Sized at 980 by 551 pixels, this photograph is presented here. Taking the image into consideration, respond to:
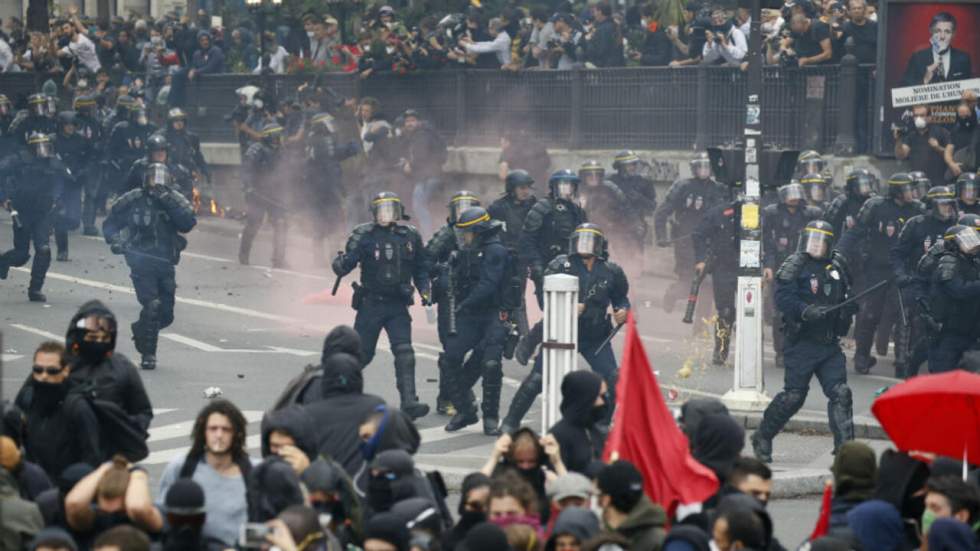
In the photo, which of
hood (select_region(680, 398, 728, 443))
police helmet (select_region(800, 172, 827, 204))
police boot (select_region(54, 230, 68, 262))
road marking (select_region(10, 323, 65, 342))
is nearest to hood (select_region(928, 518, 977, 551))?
hood (select_region(680, 398, 728, 443))

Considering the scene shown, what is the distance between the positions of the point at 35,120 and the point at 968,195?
11.9m

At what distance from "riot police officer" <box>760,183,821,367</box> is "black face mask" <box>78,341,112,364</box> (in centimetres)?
933

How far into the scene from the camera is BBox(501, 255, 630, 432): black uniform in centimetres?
1442

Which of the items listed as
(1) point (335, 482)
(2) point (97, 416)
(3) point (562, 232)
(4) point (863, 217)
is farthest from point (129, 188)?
(1) point (335, 482)

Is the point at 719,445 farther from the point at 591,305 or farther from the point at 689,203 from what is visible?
the point at 689,203

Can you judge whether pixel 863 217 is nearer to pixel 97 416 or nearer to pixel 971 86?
pixel 971 86

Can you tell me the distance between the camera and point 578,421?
9508 mm

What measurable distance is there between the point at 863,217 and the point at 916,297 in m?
1.95

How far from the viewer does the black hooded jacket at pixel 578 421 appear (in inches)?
370

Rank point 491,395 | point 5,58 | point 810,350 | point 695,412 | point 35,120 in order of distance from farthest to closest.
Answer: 1. point 5,58
2. point 35,120
3. point 491,395
4. point 810,350
5. point 695,412

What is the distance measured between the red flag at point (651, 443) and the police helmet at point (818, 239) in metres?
4.96

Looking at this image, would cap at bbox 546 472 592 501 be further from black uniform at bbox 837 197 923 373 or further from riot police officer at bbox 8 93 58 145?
riot police officer at bbox 8 93 58 145

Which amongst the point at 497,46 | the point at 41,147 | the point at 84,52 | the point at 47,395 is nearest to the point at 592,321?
the point at 47,395

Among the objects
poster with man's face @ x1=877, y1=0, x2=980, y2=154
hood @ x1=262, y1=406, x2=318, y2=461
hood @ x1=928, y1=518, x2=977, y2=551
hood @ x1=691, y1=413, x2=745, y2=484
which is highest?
poster with man's face @ x1=877, y1=0, x2=980, y2=154
